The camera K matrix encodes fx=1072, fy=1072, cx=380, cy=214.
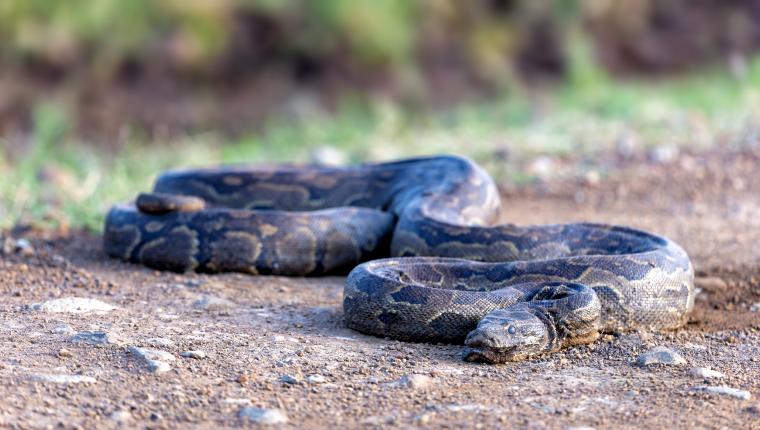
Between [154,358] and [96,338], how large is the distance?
56cm

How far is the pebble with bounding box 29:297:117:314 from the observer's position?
7.25 metres

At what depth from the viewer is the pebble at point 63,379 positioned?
5652mm

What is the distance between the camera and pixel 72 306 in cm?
732

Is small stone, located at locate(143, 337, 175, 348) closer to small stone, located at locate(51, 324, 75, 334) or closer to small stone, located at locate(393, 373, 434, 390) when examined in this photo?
small stone, located at locate(51, 324, 75, 334)

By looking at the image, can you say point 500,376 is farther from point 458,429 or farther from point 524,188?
point 524,188

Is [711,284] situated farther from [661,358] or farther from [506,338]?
[506,338]

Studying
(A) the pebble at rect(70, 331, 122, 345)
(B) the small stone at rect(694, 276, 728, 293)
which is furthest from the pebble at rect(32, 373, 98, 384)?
(B) the small stone at rect(694, 276, 728, 293)

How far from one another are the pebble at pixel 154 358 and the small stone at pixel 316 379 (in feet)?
2.58

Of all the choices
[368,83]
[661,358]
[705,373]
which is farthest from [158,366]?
[368,83]

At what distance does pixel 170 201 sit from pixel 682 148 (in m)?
6.91

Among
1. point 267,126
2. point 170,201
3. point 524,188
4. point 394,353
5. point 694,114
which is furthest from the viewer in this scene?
point 267,126

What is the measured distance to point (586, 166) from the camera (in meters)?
12.6

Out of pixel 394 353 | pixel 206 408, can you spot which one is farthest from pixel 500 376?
pixel 206 408

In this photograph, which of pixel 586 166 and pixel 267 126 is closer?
pixel 586 166
